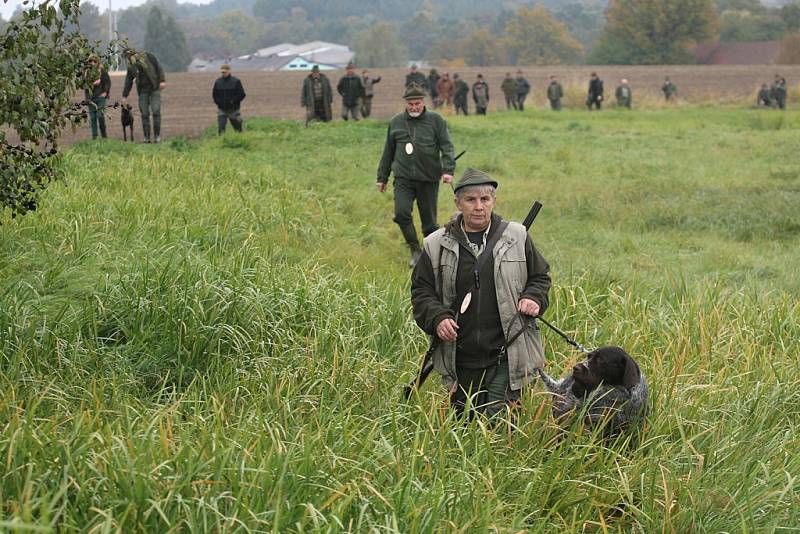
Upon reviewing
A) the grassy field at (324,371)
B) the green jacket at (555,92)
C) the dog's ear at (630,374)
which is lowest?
the green jacket at (555,92)

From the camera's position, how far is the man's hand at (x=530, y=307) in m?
5.48

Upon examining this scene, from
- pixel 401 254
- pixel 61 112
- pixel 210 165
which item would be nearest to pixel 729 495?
pixel 61 112

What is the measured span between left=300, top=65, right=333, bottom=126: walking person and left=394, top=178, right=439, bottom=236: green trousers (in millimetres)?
13890

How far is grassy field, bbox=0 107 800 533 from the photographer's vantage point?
14.1 ft

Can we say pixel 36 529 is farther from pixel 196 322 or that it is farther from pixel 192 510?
pixel 196 322

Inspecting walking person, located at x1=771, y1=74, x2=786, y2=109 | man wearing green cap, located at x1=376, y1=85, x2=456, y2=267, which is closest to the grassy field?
man wearing green cap, located at x1=376, y1=85, x2=456, y2=267

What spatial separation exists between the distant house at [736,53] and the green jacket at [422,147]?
305ft

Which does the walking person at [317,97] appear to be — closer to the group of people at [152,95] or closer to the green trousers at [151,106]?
the group of people at [152,95]

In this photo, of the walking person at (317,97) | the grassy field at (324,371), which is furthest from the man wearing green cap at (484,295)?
the walking person at (317,97)

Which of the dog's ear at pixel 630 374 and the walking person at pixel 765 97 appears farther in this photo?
the walking person at pixel 765 97

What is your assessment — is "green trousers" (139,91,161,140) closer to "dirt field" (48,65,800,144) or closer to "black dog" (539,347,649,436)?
"dirt field" (48,65,800,144)

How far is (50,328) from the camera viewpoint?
6867mm

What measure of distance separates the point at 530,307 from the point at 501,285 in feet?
0.62

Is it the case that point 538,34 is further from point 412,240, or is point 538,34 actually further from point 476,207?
point 476,207
